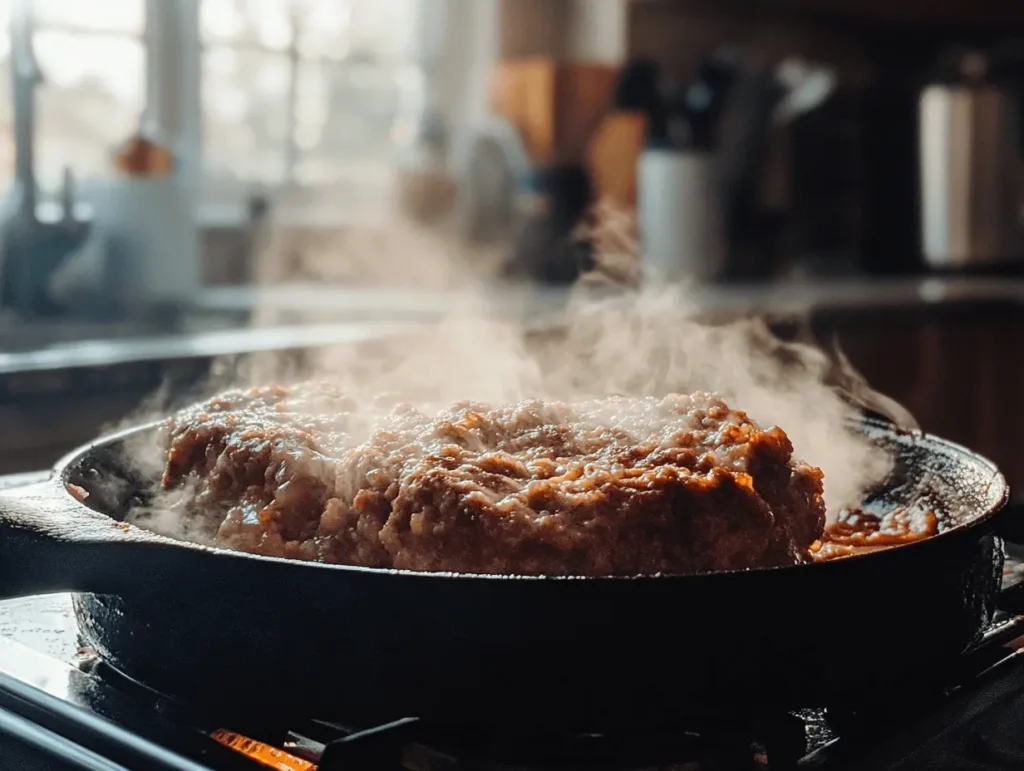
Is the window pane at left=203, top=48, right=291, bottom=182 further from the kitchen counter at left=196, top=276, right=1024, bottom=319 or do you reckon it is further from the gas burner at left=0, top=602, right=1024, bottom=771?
the gas burner at left=0, top=602, right=1024, bottom=771

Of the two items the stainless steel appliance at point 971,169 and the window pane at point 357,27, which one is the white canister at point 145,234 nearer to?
the window pane at point 357,27

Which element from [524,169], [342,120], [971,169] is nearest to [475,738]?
[524,169]

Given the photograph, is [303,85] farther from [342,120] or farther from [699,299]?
[699,299]

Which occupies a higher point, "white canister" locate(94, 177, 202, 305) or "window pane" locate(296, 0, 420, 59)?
"window pane" locate(296, 0, 420, 59)

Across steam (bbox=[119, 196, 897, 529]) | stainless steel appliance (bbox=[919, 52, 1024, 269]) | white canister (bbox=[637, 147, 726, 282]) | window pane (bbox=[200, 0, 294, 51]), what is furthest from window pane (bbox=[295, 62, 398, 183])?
stainless steel appliance (bbox=[919, 52, 1024, 269])

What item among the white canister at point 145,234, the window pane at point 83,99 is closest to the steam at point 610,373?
the white canister at point 145,234
